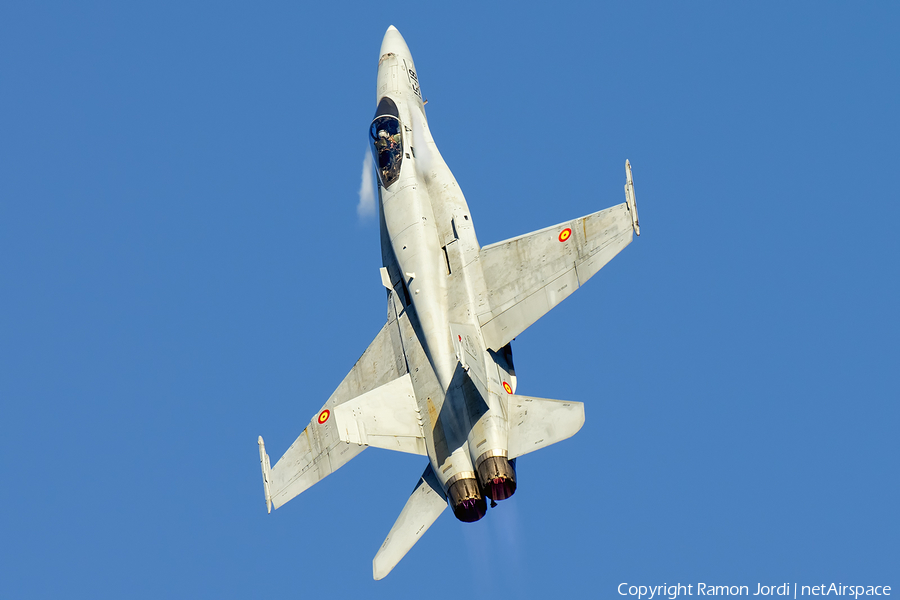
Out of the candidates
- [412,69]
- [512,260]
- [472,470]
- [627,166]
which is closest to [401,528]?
[472,470]

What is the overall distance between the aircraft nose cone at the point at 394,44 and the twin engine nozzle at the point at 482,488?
14.1 metres

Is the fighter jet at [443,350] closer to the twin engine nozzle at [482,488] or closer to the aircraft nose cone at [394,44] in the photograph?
the twin engine nozzle at [482,488]

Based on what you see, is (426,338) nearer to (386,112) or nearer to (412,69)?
(386,112)

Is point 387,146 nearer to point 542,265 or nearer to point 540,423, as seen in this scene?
point 542,265

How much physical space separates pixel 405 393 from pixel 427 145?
736 centimetres

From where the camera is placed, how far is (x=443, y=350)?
94.4 ft

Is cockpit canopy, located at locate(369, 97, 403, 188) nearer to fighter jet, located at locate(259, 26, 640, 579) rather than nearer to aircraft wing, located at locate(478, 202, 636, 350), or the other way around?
fighter jet, located at locate(259, 26, 640, 579)

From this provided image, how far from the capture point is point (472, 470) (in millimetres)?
27641

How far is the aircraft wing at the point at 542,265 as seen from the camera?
1168 inches

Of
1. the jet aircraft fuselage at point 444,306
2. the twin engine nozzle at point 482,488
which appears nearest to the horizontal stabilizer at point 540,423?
the jet aircraft fuselage at point 444,306

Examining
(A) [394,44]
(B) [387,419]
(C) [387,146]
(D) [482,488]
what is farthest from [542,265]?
(A) [394,44]

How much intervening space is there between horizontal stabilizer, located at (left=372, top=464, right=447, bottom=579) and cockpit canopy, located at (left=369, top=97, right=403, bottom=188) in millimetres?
7861

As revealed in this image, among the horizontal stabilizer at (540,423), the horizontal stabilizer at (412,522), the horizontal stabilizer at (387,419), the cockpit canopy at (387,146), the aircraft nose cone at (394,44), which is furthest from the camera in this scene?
the aircraft nose cone at (394,44)

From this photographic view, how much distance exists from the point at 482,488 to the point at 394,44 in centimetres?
1501
